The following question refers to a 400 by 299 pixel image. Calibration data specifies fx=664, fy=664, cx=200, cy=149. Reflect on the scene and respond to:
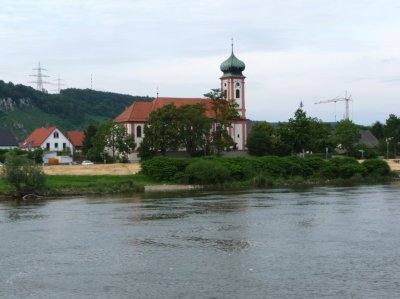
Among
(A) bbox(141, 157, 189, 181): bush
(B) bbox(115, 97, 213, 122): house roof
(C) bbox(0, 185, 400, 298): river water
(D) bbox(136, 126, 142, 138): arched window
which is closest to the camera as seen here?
(C) bbox(0, 185, 400, 298): river water

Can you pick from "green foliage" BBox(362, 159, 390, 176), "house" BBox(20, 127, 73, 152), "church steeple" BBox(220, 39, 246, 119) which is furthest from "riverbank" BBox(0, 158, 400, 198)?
"house" BBox(20, 127, 73, 152)

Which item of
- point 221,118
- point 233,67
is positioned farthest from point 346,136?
point 221,118

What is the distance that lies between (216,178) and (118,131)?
54.4ft

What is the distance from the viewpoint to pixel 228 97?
92438mm

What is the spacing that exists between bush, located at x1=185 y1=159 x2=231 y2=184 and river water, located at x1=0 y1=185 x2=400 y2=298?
19131 millimetres

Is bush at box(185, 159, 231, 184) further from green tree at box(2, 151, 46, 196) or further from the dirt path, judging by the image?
green tree at box(2, 151, 46, 196)

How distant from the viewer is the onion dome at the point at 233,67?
92.5 meters

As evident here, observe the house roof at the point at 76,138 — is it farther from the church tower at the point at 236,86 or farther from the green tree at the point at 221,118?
the green tree at the point at 221,118

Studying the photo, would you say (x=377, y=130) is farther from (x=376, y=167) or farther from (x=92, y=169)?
(x=92, y=169)

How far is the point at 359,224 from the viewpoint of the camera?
35938 mm

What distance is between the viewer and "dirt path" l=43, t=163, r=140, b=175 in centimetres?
6800

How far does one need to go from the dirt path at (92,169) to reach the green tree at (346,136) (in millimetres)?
37897

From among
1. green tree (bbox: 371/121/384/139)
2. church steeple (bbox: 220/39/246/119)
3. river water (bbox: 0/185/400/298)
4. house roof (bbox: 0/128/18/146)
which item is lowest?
river water (bbox: 0/185/400/298)

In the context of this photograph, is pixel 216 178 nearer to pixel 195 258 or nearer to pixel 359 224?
pixel 359 224
